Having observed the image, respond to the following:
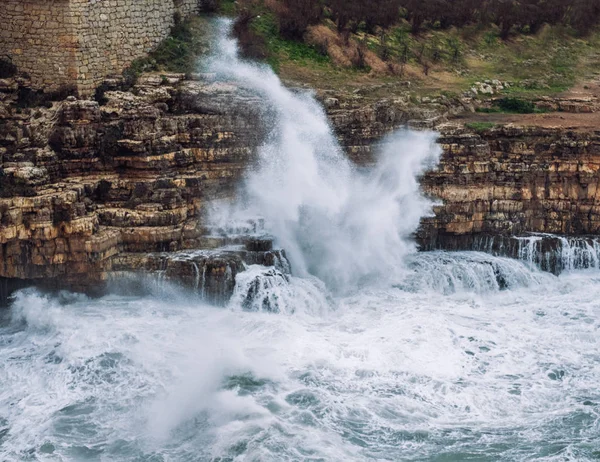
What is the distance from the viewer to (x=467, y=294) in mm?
25312

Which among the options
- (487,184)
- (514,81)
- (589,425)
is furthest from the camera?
(514,81)

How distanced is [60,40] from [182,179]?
4.86 meters

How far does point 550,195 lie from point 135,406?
1403cm

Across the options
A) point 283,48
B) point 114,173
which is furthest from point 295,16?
point 114,173

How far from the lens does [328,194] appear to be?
87.2ft

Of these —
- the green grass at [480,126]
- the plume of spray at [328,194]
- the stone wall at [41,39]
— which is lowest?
the plume of spray at [328,194]

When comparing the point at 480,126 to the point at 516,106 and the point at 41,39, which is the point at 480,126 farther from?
the point at 41,39

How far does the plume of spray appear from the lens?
25703 millimetres

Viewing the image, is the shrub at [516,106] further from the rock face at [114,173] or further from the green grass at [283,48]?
the rock face at [114,173]

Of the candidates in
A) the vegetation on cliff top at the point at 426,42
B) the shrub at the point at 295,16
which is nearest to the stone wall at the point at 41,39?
the vegetation on cliff top at the point at 426,42

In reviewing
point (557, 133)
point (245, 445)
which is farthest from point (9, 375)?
point (557, 133)

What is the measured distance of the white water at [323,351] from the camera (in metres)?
18.0

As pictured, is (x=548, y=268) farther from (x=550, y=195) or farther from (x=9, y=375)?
(x=9, y=375)

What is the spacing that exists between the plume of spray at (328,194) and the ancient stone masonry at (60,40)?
3341 millimetres
